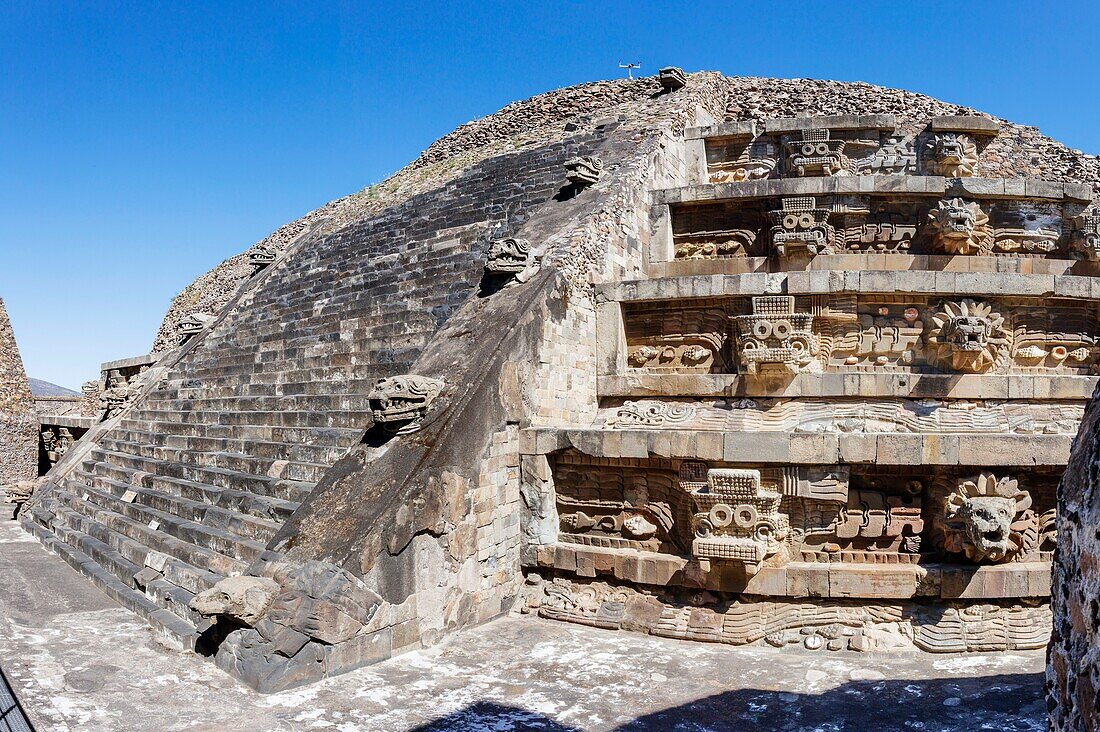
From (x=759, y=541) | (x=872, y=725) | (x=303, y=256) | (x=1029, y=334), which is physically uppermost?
(x=303, y=256)

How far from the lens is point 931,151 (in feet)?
34.3

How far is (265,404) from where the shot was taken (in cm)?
1019

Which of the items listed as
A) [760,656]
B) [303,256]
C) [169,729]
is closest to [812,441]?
[760,656]

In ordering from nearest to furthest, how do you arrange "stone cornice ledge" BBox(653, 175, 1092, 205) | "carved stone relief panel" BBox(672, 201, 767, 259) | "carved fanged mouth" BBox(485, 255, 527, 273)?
"carved fanged mouth" BBox(485, 255, 527, 273), "stone cornice ledge" BBox(653, 175, 1092, 205), "carved stone relief panel" BBox(672, 201, 767, 259)

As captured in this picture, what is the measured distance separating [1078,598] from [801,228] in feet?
26.7

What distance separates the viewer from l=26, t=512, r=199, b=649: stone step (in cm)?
673

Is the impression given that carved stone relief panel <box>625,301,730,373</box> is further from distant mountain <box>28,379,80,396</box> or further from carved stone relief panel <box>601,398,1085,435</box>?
distant mountain <box>28,379,80,396</box>

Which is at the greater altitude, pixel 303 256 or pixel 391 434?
pixel 303 256

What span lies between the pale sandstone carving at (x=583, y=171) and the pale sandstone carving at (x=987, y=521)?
634 centimetres

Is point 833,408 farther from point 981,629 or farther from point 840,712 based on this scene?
point 840,712

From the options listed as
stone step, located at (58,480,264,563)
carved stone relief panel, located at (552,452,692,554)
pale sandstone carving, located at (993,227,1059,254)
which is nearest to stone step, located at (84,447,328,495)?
stone step, located at (58,480,264,563)

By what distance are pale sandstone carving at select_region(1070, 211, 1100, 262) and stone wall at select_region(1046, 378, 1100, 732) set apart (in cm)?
879

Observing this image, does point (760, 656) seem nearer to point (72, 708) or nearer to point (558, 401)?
point (558, 401)

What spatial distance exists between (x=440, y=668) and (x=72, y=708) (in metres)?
2.52
